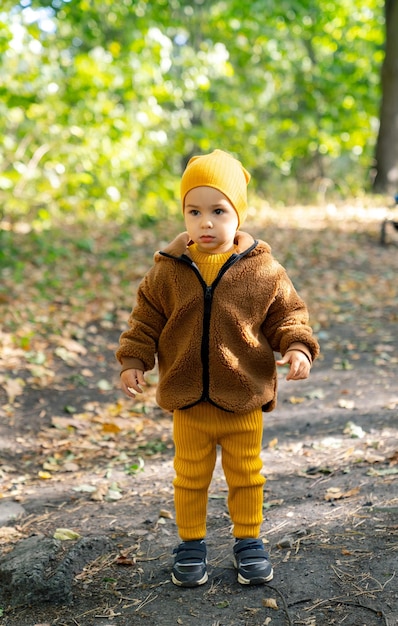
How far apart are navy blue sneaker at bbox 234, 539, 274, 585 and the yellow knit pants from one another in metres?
0.08

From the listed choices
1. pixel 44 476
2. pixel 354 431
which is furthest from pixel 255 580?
pixel 354 431

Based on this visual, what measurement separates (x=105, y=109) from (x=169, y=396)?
10.4 meters

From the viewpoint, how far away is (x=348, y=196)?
1330 centimetres

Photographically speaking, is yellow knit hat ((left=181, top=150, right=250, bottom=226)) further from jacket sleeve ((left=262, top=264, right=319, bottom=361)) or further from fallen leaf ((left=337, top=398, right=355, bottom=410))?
fallen leaf ((left=337, top=398, right=355, bottom=410))

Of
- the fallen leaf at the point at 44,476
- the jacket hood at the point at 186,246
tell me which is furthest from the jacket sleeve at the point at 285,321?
the fallen leaf at the point at 44,476

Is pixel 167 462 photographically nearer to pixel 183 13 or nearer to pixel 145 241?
pixel 145 241

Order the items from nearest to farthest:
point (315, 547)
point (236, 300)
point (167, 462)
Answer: point (236, 300) < point (315, 547) < point (167, 462)

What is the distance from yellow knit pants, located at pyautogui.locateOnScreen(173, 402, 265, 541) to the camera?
2711mm

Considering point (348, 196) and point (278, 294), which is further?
point (348, 196)

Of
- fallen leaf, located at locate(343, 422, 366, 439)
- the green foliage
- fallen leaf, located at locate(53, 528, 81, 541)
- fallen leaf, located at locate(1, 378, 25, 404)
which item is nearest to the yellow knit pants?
fallen leaf, located at locate(53, 528, 81, 541)

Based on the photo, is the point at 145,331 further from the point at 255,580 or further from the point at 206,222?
the point at 255,580

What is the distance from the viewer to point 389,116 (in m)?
12.9

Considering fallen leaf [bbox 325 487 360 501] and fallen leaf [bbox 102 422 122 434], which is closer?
fallen leaf [bbox 325 487 360 501]

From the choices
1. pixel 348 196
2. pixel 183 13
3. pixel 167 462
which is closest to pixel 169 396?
pixel 167 462
